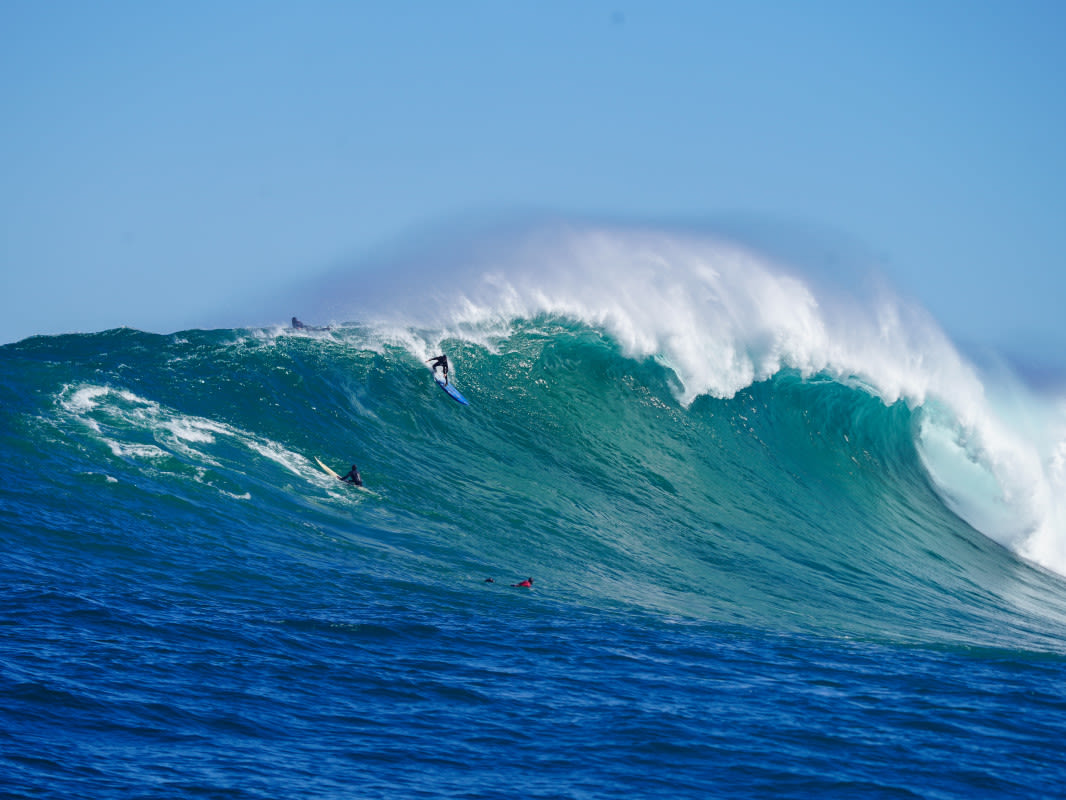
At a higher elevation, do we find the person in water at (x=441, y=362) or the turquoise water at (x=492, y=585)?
the person in water at (x=441, y=362)

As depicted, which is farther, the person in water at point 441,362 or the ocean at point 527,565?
the person in water at point 441,362

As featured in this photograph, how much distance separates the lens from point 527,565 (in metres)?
14.5

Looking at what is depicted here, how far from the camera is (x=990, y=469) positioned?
2211 centimetres

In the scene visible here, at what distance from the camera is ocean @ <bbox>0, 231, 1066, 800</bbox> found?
26.9 ft

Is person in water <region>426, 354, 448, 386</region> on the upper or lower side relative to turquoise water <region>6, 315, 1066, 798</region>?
upper

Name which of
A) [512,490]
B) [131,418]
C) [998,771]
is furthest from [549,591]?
[131,418]

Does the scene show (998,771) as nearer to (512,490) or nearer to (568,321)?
→ (512,490)

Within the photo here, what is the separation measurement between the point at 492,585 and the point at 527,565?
1.29 meters

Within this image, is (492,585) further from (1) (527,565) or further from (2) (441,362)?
(2) (441,362)

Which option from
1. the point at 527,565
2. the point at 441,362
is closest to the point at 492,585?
the point at 527,565

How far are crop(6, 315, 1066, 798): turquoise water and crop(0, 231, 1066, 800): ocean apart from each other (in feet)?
0.16

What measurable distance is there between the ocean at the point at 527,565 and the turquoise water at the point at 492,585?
0.05 m

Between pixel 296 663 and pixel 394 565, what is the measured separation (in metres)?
3.82

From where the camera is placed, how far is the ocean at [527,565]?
8195 mm
